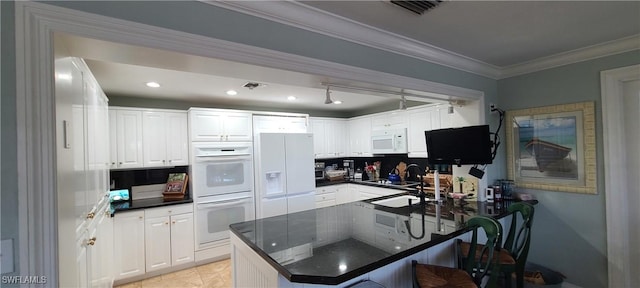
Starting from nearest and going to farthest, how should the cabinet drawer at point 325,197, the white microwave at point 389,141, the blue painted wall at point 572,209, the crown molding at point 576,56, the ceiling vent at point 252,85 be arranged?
the crown molding at point 576,56, the blue painted wall at point 572,209, the ceiling vent at point 252,85, the white microwave at point 389,141, the cabinet drawer at point 325,197

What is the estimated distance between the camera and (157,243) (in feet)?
10.9

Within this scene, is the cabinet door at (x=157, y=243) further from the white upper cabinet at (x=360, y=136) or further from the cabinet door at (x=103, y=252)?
the white upper cabinet at (x=360, y=136)

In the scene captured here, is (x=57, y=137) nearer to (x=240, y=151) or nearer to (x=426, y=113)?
(x=240, y=151)

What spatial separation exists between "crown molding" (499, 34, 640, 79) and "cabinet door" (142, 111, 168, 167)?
14.0 feet

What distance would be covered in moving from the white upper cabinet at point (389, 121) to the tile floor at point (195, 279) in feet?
10.6

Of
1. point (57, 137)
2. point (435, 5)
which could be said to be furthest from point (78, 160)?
point (435, 5)

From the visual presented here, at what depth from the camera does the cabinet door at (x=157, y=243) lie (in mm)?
3266

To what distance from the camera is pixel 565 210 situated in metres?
2.55

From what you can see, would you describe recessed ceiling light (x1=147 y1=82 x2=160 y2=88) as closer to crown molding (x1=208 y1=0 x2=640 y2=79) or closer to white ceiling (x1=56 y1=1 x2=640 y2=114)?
white ceiling (x1=56 y1=1 x2=640 y2=114)

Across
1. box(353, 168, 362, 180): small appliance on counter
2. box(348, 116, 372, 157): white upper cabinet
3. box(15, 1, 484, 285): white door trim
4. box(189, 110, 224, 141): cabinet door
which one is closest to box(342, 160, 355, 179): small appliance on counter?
box(353, 168, 362, 180): small appliance on counter

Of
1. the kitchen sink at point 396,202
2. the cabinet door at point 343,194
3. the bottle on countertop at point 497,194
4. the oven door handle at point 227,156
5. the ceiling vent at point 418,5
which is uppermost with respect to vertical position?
the ceiling vent at point 418,5

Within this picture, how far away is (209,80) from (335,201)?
9.72ft

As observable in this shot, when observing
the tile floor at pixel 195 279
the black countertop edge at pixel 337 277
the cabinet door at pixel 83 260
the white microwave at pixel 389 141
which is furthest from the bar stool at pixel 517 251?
the tile floor at pixel 195 279

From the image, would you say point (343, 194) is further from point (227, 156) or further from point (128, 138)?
point (128, 138)
